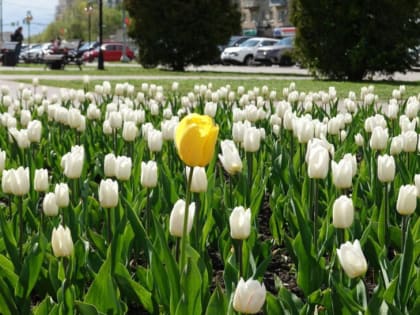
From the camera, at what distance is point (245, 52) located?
4138 cm

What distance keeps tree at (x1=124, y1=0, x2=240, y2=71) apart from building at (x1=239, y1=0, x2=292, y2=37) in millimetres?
43289

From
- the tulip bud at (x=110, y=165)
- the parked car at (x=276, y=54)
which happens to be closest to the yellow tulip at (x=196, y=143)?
the tulip bud at (x=110, y=165)

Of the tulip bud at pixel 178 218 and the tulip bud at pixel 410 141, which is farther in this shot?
the tulip bud at pixel 410 141

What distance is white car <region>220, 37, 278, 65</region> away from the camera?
41.3 m

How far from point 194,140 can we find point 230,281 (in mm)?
474

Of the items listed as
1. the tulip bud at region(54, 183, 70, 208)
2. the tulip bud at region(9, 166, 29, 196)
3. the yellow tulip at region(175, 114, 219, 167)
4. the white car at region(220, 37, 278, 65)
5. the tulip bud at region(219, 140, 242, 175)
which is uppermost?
the yellow tulip at region(175, 114, 219, 167)

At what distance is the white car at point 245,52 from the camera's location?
41.3 metres

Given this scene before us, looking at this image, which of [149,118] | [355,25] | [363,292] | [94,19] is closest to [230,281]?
[363,292]

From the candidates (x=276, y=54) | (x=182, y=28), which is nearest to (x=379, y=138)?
(x=182, y=28)

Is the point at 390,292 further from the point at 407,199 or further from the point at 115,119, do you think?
the point at 115,119

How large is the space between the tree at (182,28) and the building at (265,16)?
43.3m

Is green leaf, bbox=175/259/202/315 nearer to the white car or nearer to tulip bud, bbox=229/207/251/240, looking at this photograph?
tulip bud, bbox=229/207/251/240

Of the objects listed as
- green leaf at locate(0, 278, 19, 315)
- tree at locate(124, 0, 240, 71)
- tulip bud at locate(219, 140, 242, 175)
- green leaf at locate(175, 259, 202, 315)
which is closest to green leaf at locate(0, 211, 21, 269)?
green leaf at locate(0, 278, 19, 315)

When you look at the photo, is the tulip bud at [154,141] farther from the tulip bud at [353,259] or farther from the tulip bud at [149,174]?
the tulip bud at [353,259]
